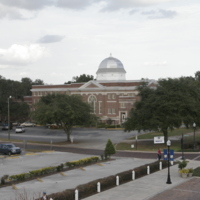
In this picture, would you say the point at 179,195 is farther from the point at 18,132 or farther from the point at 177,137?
the point at 18,132

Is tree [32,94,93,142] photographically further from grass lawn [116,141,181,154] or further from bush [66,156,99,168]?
bush [66,156,99,168]

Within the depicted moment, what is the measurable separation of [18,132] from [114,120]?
25689 mm

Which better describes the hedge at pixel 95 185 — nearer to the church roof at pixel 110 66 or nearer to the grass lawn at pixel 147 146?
the grass lawn at pixel 147 146

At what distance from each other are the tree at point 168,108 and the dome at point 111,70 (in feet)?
157

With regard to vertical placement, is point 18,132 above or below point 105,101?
below

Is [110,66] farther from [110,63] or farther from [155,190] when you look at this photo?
[155,190]

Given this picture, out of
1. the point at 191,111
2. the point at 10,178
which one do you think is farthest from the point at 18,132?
the point at 10,178

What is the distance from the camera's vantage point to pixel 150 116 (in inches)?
1908

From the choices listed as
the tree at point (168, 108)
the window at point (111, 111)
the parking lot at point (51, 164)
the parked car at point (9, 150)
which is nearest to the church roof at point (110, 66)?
the window at point (111, 111)

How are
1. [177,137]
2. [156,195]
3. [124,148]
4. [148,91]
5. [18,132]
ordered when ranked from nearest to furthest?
[156,195], [124,148], [148,91], [177,137], [18,132]

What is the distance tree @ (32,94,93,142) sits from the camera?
172 feet

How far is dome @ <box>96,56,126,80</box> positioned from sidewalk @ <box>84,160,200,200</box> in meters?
70.9

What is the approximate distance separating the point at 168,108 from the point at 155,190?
2468cm

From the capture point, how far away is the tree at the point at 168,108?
46.9 m
